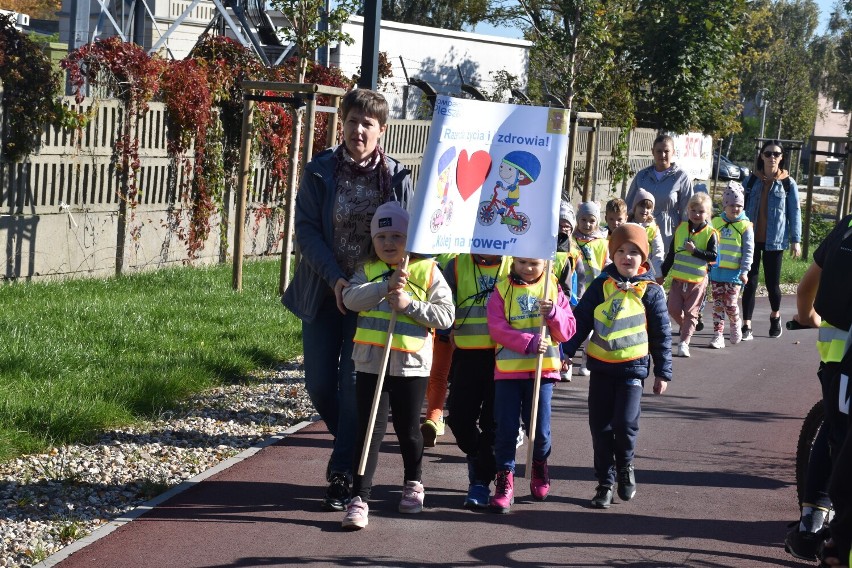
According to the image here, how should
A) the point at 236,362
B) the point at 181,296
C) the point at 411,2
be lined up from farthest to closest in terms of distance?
the point at 411,2, the point at 181,296, the point at 236,362

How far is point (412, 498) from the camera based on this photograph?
249 inches

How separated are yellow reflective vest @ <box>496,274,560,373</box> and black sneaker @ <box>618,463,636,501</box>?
0.67m

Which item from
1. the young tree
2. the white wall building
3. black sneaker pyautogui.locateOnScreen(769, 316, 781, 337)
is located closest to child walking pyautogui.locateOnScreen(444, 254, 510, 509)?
black sneaker pyautogui.locateOnScreen(769, 316, 781, 337)

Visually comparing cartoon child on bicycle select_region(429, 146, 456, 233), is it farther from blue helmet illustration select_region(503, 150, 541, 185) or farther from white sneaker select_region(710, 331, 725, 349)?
white sneaker select_region(710, 331, 725, 349)

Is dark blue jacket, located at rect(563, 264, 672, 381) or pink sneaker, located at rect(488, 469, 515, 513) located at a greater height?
dark blue jacket, located at rect(563, 264, 672, 381)

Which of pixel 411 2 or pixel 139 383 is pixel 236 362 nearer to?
pixel 139 383

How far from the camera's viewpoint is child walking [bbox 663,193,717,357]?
11680mm

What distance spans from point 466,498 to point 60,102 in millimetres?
7354

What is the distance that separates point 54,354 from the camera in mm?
8734

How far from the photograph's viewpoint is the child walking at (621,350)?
6699mm

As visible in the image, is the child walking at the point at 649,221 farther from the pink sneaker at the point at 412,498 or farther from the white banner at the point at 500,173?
the pink sneaker at the point at 412,498

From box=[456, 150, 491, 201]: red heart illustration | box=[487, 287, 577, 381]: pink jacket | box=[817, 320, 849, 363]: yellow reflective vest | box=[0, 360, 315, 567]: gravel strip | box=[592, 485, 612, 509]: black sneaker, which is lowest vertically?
box=[0, 360, 315, 567]: gravel strip

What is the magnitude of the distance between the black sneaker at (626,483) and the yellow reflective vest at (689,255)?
208 inches

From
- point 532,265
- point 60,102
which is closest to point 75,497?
point 532,265
